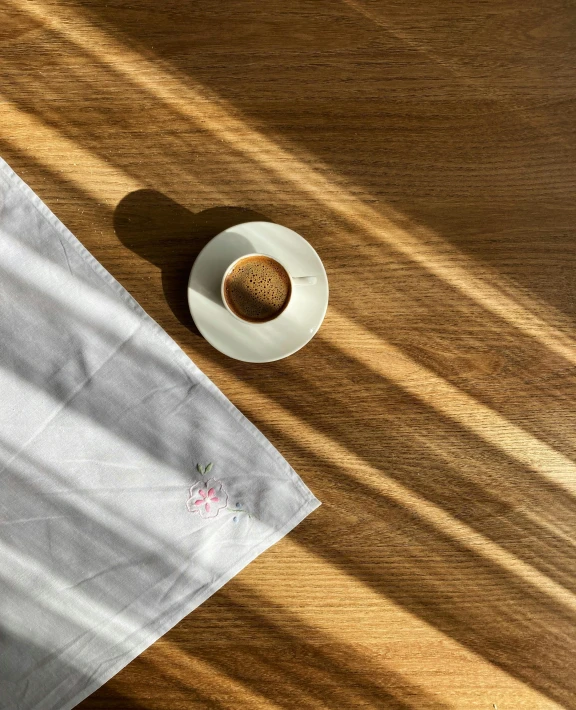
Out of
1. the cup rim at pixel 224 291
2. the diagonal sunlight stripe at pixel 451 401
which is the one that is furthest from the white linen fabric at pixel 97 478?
the diagonal sunlight stripe at pixel 451 401

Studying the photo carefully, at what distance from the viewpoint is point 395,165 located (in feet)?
3.12

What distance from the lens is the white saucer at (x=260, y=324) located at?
91 centimetres

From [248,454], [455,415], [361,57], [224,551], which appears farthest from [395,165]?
[224,551]

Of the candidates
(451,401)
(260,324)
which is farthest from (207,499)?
(451,401)

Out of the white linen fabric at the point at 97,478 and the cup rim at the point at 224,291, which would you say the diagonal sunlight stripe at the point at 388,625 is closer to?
the white linen fabric at the point at 97,478

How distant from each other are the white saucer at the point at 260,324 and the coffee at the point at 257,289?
19 mm

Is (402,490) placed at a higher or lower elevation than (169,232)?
lower

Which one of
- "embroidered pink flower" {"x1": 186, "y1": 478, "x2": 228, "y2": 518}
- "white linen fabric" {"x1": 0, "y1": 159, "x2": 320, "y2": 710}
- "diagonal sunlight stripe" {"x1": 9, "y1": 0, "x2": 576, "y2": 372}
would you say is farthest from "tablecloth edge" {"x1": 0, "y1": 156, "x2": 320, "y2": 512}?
"diagonal sunlight stripe" {"x1": 9, "y1": 0, "x2": 576, "y2": 372}

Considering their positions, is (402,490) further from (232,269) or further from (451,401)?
(232,269)

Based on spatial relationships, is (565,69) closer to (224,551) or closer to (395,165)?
(395,165)

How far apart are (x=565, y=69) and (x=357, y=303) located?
54 cm

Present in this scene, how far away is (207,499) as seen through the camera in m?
0.95

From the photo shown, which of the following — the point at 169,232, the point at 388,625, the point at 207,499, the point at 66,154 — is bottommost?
the point at 388,625

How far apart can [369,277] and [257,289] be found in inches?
7.7
